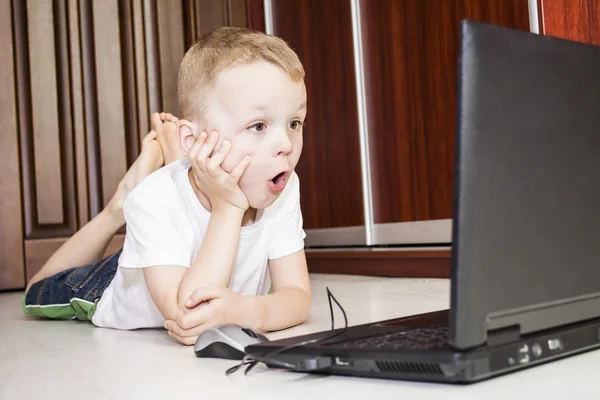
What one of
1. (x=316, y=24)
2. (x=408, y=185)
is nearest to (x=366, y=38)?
(x=316, y=24)

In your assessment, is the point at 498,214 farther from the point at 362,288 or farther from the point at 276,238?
the point at 362,288

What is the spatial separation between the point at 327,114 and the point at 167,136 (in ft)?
3.23

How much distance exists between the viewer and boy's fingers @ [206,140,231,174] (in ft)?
3.28

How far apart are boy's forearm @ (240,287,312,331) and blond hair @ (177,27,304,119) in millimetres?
303

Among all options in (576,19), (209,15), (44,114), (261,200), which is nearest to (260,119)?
(261,200)

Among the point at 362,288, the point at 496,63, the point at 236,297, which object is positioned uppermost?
the point at 496,63

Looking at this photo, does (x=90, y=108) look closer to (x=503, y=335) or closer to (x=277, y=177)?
(x=277, y=177)

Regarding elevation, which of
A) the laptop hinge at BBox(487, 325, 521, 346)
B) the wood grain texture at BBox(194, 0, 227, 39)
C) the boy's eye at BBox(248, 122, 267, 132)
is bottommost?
the laptop hinge at BBox(487, 325, 521, 346)

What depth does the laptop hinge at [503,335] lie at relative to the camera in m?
0.58

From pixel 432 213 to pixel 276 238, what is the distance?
958 mm

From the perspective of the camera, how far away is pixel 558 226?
2.04ft

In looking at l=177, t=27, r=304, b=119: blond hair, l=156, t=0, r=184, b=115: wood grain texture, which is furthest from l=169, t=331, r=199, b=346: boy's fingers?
l=156, t=0, r=184, b=115: wood grain texture

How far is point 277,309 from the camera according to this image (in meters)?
1.07

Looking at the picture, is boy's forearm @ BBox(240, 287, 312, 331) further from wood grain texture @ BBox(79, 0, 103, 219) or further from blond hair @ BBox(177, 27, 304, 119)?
wood grain texture @ BBox(79, 0, 103, 219)
